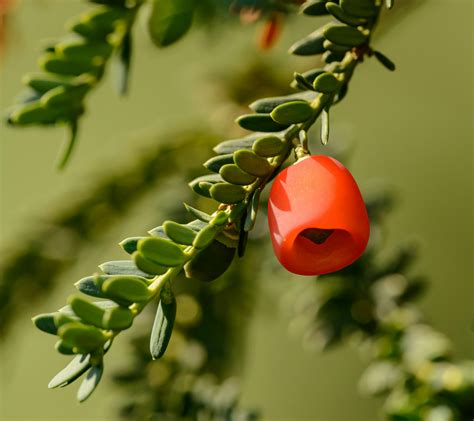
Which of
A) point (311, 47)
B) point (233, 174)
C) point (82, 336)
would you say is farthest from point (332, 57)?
point (82, 336)

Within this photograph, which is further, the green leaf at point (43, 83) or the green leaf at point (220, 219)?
the green leaf at point (43, 83)

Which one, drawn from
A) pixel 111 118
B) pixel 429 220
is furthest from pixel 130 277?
pixel 111 118

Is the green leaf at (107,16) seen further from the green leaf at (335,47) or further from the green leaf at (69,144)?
the green leaf at (335,47)

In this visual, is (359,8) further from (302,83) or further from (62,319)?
(62,319)

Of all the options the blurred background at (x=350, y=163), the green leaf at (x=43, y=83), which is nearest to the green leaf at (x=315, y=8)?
the green leaf at (x=43, y=83)

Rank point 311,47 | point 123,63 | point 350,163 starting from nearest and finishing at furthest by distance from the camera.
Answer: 1. point 311,47
2. point 123,63
3. point 350,163
